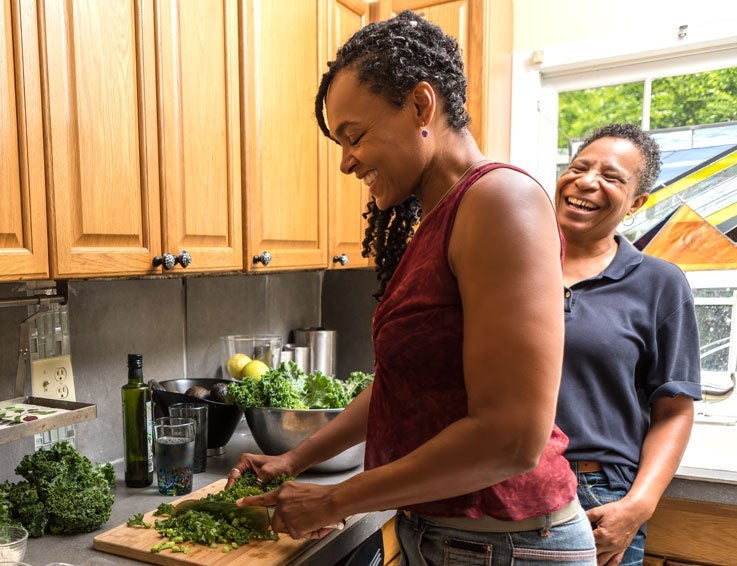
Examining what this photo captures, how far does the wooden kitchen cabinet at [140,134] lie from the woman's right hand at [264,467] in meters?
0.44

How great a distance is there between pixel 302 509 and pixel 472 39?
1.51 metres

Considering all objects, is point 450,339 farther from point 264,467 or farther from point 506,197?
point 264,467

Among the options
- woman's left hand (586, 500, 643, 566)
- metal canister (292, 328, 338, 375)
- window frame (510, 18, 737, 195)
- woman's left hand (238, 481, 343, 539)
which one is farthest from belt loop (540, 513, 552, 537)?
window frame (510, 18, 737, 195)

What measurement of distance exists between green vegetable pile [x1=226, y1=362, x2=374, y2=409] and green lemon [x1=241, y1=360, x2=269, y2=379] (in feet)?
0.41

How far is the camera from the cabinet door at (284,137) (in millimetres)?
1463

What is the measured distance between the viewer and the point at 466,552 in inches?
31.7

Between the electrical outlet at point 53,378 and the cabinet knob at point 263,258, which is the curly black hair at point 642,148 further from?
the electrical outlet at point 53,378

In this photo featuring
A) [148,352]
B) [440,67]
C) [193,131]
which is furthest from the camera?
[148,352]

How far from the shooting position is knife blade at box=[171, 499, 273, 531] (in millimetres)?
1048

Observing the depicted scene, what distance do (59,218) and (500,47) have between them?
148 cm

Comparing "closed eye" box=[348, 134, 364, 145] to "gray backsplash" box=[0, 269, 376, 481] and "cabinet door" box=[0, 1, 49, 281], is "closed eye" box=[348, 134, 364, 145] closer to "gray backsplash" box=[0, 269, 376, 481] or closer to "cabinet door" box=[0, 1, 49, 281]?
"cabinet door" box=[0, 1, 49, 281]

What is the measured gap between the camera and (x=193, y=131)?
130 centimetres

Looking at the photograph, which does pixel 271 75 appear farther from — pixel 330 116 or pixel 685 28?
pixel 685 28

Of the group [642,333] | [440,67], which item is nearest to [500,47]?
[642,333]
